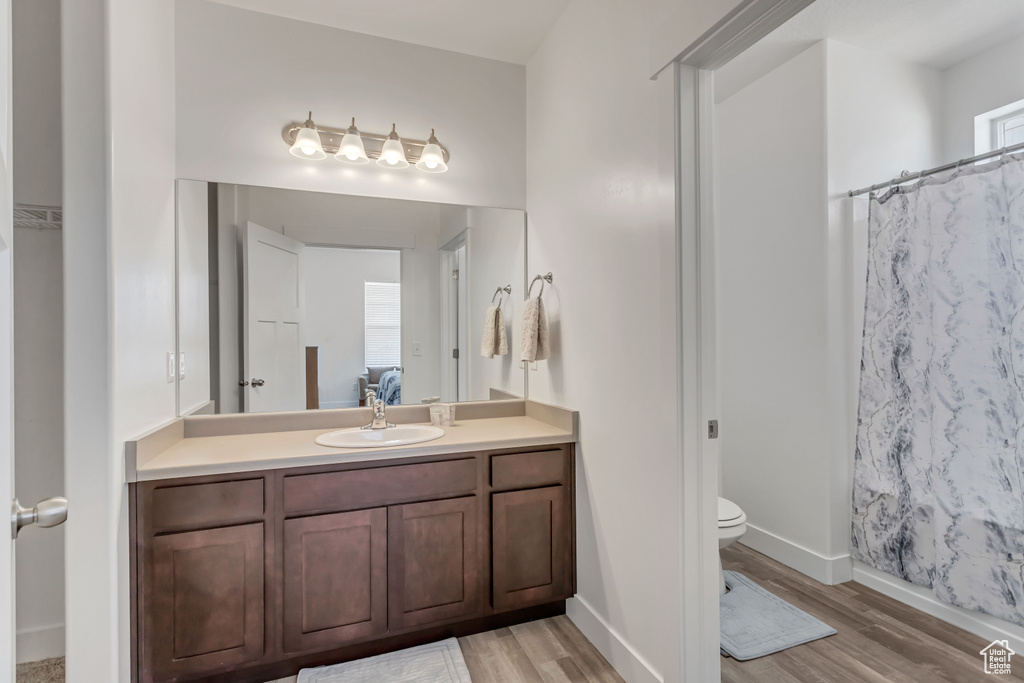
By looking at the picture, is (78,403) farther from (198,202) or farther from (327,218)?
(327,218)

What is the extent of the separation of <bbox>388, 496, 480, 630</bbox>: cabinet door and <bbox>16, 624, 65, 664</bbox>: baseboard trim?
122 centimetres

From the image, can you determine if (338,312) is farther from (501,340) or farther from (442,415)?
(501,340)

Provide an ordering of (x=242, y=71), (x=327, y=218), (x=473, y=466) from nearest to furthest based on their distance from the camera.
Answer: (x=473, y=466), (x=242, y=71), (x=327, y=218)

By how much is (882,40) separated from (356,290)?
106 inches

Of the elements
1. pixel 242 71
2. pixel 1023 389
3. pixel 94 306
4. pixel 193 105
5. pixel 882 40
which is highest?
pixel 882 40

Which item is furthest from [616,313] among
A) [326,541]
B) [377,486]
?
[326,541]

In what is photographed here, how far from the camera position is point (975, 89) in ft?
8.26

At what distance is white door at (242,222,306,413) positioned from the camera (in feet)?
7.41

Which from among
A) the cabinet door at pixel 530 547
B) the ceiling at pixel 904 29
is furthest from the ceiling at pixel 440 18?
the cabinet door at pixel 530 547

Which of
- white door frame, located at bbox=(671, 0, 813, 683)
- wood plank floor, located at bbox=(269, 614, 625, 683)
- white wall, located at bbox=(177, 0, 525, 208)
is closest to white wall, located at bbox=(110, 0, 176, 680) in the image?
white wall, located at bbox=(177, 0, 525, 208)

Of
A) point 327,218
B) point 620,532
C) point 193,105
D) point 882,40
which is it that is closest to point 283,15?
point 193,105

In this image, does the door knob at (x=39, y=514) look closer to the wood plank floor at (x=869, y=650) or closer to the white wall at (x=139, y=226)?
the white wall at (x=139, y=226)

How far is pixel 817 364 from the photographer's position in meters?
2.46

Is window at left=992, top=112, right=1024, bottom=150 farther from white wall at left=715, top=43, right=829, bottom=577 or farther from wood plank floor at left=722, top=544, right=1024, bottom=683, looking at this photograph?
wood plank floor at left=722, top=544, right=1024, bottom=683
